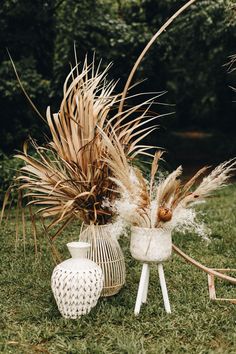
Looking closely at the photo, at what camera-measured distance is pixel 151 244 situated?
3564 mm

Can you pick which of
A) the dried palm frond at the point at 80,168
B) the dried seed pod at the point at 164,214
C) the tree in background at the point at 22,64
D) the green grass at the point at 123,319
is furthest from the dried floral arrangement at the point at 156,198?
the tree in background at the point at 22,64

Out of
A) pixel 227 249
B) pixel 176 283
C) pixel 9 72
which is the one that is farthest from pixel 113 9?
pixel 176 283

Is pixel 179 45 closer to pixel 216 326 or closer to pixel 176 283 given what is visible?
pixel 176 283

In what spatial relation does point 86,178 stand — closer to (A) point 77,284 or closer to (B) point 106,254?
(B) point 106,254

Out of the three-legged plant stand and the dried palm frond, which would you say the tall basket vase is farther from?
the three-legged plant stand

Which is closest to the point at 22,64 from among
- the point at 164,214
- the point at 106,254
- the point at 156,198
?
the point at 106,254

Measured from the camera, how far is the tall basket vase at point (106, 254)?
388 cm

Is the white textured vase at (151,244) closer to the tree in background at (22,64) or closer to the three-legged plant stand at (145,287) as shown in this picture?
the three-legged plant stand at (145,287)

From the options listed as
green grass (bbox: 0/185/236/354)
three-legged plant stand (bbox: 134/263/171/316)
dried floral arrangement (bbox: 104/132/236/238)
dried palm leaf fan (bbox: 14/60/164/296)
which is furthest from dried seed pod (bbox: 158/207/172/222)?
green grass (bbox: 0/185/236/354)

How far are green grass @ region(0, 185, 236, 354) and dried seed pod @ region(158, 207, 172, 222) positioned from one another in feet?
2.09

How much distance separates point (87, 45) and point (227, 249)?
4451 millimetres

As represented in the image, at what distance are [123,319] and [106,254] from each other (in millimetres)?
486

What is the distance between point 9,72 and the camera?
804cm

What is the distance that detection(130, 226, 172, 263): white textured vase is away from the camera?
11.7 feet
